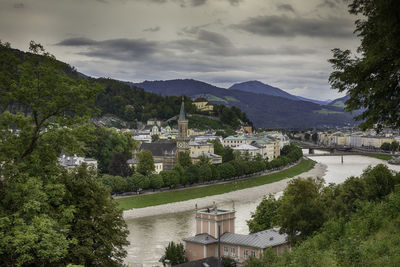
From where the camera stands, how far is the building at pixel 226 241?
2711 centimetres

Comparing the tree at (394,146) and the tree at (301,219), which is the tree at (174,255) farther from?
the tree at (394,146)

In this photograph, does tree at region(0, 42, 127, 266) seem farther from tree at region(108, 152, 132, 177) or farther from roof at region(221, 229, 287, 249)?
tree at region(108, 152, 132, 177)

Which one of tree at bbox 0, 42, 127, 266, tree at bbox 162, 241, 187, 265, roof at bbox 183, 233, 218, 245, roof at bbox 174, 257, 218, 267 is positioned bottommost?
tree at bbox 162, 241, 187, 265

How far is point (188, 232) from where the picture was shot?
39281 mm

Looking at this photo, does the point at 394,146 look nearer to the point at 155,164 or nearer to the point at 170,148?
the point at 170,148

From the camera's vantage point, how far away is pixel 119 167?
6788 centimetres

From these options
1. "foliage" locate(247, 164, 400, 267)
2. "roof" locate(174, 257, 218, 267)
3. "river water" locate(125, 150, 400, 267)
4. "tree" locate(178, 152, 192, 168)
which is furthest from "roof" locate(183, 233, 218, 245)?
"tree" locate(178, 152, 192, 168)

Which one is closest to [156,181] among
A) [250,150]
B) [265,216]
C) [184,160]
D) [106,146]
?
[184,160]

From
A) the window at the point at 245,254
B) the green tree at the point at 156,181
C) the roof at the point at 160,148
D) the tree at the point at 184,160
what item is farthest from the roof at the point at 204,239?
the roof at the point at 160,148

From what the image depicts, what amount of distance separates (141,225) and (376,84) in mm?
33863

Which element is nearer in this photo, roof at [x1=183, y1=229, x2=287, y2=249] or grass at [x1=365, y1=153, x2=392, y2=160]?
roof at [x1=183, y1=229, x2=287, y2=249]

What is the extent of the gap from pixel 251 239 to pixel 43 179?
16254mm

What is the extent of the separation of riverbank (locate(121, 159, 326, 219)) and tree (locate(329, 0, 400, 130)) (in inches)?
1477

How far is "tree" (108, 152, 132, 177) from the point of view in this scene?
67750 mm
